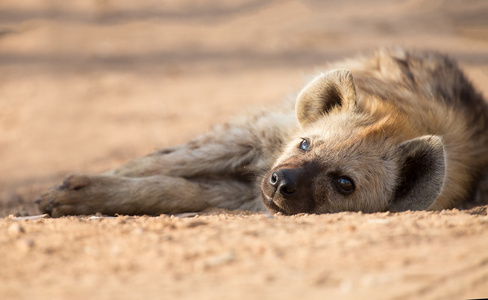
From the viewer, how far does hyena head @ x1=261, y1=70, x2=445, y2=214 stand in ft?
7.95

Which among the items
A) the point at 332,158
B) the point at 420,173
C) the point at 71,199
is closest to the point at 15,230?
the point at 71,199

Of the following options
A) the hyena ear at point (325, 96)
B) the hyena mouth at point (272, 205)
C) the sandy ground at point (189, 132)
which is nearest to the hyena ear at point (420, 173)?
the sandy ground at point (189, 132)

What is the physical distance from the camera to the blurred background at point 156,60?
485 cm

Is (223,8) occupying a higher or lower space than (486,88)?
higher

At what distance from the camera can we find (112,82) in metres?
6.28

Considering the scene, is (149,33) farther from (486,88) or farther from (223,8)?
(486,88)

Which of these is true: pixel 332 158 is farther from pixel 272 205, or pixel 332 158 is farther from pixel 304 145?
pixel 272 205

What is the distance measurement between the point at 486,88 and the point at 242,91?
285cm

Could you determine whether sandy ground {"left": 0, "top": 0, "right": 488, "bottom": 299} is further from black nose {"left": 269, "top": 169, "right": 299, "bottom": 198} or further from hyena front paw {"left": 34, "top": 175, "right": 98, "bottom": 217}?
hyena front paw {"left": 34, "top": 175, "right": 98, "bottom": 217}

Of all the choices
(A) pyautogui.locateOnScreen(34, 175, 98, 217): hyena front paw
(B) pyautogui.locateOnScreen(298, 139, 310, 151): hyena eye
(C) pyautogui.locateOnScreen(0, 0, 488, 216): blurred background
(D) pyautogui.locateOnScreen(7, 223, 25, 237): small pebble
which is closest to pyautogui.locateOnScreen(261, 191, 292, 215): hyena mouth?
(B) pyautogui.locateOnScreen(298, 139, 310, 151): hyena eye

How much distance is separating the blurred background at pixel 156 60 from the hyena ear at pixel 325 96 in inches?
33.2

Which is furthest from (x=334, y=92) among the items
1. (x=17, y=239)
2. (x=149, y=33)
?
(x=149, y=33)

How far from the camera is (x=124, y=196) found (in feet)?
9.17

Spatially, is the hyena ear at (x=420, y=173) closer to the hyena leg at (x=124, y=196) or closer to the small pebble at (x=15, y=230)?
the hyena leg at (x=124, y=196)
